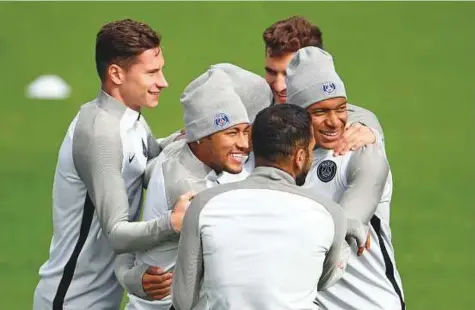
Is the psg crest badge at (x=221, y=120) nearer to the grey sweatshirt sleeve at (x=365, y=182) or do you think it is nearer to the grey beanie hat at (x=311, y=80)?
the grey beanie hat at (x=311, y=80)

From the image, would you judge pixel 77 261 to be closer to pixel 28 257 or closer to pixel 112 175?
pixel 112 175

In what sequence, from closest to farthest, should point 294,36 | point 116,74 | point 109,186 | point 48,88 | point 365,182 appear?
1. point 365,182
2. point 109,186
3. point 116,74
4. point 294,36
5. point 48,88

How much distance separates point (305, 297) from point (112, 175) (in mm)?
1113

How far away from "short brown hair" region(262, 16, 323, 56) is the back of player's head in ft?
5.10

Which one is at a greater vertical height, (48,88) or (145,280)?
(145,280)

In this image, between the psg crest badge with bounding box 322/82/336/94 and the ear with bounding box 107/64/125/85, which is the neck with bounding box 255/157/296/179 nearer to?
the psg crest badge with bounding box 322/82/336/94

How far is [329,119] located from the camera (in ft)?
19.6

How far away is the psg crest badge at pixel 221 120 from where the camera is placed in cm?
570

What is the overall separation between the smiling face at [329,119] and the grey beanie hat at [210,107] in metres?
0.34

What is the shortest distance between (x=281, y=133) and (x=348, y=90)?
31.3 ft

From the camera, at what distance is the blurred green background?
1120 centimetres

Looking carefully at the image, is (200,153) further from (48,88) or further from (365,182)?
(48,88)

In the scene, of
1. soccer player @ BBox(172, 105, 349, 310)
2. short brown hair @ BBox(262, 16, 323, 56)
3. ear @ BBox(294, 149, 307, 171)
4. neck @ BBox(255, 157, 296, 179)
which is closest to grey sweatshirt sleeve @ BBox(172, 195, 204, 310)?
soccer player @ BBox(172, 105, 349, 310)

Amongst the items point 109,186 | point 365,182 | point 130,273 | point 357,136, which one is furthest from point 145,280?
point 357,136
